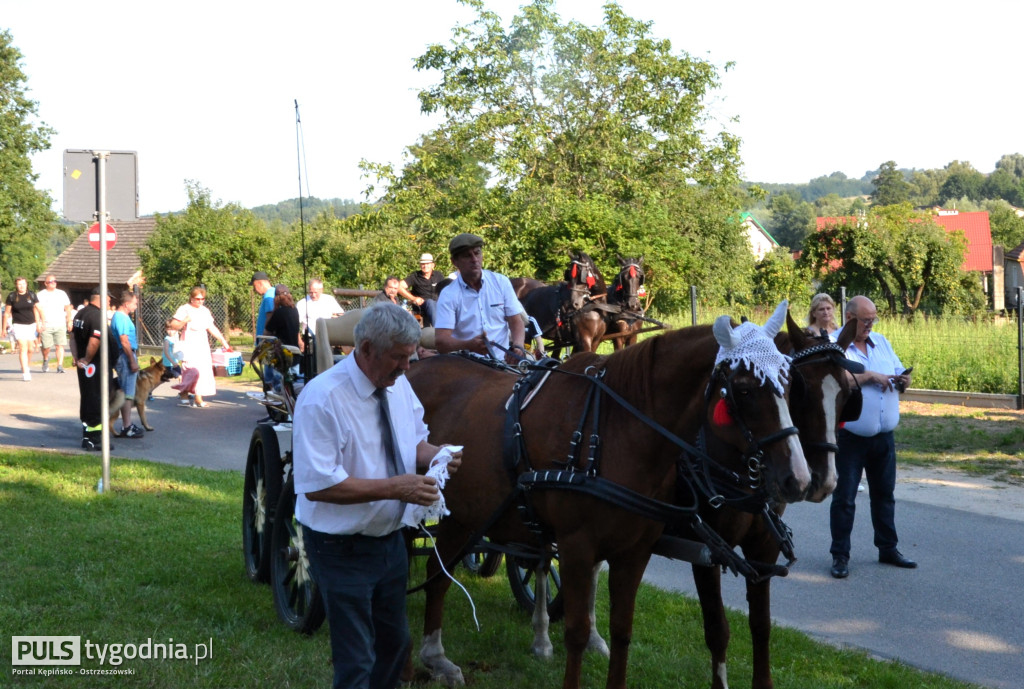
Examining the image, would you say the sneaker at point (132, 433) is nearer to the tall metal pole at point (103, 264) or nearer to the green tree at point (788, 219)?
the tall metal pole at point (103, 264)

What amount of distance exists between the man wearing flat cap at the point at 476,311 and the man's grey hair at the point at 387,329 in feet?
8.52

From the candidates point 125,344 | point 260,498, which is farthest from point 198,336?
point 260,498

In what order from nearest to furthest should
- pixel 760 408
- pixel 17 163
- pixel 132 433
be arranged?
pixel 760 408, pixel 132 433, pixel 17 163

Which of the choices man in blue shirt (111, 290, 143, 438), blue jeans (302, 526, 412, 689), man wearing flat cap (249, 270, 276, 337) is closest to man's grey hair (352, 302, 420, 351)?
blue jeans (302, 526, 412, 689)

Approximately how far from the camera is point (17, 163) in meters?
46.2

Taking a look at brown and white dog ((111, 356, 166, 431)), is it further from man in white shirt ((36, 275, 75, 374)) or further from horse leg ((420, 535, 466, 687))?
man in white shirt ((36, 275, 75, 374))

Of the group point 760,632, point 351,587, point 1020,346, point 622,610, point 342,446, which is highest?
point 342,446

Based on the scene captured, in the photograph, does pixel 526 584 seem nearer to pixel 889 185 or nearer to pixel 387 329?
pixel 387 329

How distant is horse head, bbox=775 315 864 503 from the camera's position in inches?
174

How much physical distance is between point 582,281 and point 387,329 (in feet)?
43.2

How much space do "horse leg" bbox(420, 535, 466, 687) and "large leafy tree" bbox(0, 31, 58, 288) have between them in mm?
46413

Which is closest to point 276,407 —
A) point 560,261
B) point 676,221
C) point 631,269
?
point 631,269


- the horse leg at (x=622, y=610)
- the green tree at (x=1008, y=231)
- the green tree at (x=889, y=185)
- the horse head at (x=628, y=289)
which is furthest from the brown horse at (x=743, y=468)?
the green tree at (x=889, y=185)

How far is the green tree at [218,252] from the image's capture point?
3008 cm
